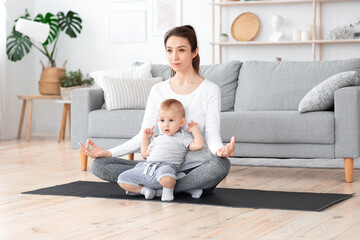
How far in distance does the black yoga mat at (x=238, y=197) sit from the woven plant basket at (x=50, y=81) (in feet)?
11.2

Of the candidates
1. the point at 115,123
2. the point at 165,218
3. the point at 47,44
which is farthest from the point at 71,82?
the point at 165,218

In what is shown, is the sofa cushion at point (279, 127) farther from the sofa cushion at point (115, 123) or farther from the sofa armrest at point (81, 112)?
the sofa armrest at point (81, 112)

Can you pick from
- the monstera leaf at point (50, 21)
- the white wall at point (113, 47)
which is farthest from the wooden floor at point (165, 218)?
the monstera leaf at point (50, 21)

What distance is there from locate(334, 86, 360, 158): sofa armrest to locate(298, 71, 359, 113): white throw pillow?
92mm

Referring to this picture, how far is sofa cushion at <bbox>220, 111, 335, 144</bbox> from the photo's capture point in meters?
3.67

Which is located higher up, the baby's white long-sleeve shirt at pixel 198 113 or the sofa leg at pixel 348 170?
the baby's white long-sleeve shirt at pixel 198 113

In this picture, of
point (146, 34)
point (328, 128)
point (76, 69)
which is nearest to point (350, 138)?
point (328, 128)

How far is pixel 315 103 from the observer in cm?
376

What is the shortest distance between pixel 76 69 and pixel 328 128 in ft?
13.2

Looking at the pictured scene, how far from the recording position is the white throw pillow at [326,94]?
374 centimetres

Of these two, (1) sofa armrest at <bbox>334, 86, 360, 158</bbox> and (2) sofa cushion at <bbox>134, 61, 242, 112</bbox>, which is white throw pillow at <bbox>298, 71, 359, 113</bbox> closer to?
(1) sofa armrest at <bbox>334, 86, 360, 158</bbox>

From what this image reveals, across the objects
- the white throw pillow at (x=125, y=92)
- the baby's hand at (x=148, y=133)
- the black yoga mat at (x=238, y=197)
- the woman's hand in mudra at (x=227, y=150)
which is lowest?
the black yoga mat at (x=238, y=197)

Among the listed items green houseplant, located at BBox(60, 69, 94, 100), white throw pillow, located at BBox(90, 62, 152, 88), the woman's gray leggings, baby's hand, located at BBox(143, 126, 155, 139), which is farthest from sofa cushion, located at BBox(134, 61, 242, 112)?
green houseplant, located at BBox(60, 69, 94, 100)

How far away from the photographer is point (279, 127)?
→ 377cm
